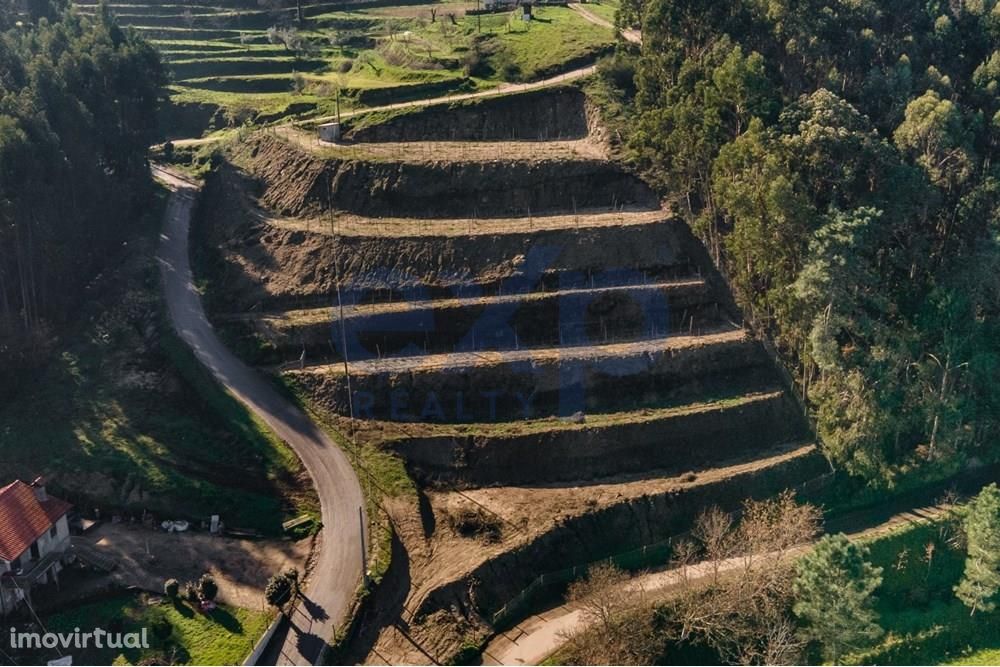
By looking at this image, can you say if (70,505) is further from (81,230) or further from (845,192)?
(845,192)

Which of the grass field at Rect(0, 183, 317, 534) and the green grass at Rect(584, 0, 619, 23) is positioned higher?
the green grass at Rect(584, 0, 619, 23)

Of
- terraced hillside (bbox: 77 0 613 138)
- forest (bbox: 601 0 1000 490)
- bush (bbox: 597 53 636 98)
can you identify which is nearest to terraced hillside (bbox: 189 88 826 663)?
forest (bbox: 601 0 1000 490)

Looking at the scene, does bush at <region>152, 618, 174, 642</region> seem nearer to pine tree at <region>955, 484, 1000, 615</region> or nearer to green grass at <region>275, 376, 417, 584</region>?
green grass at <region>275, 376, 417, 584</region>

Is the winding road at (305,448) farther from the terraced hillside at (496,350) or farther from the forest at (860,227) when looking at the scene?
the forest at (860,227)

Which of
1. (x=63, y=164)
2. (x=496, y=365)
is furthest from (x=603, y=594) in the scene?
(x=63, y=164)

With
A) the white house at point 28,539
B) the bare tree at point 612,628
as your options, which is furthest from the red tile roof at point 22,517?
the bare tree at point 612,628
